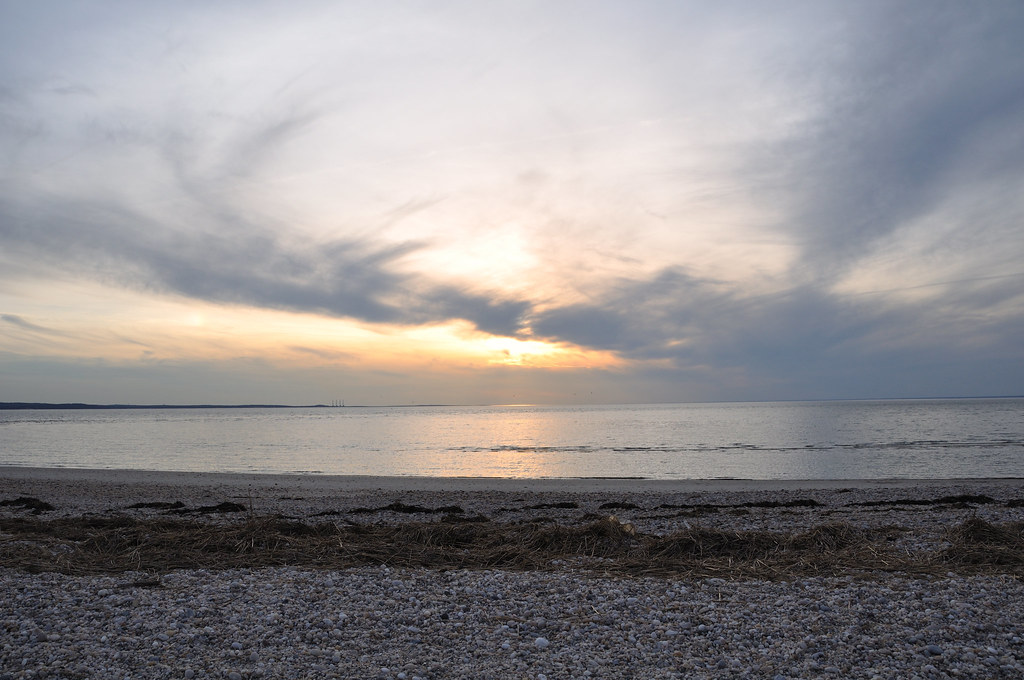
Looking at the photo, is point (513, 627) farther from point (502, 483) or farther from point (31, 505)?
point (502, 483)

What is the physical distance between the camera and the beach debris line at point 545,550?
286 inches

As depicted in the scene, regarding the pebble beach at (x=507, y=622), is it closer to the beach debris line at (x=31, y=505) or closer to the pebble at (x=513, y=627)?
the pebble at (x=513, y=627)

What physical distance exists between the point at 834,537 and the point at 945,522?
4.78 meters

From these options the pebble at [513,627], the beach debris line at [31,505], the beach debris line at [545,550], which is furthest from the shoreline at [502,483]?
the pebble at [513,627]

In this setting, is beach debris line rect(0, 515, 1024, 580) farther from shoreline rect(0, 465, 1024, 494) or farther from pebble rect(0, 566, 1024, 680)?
shoreline rect(0, 465, 1024, 494)

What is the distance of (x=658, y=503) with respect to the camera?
2052 cm

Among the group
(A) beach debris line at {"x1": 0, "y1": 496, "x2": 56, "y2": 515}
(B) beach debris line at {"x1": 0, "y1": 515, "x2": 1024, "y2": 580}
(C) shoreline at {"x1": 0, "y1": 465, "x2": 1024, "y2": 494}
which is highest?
(B) beach debris line at {"x1": 0, "y1": 515, "x2": 1024, "y2": 580}

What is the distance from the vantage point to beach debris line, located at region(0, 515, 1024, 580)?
727 cm

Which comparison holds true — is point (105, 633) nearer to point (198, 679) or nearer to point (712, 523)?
point (198, 679)

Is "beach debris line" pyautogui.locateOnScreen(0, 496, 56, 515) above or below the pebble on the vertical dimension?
below

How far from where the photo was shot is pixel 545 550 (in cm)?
848

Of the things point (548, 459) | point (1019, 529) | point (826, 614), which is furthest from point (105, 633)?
point (548, 459)

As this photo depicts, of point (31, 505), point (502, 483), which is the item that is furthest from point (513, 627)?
point (502, 483)

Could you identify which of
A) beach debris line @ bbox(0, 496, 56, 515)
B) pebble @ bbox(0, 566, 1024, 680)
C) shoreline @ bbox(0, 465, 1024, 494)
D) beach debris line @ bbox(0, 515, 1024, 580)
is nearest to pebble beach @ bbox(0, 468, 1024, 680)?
pebble @ bbox(0, 566, 1024, 680)
